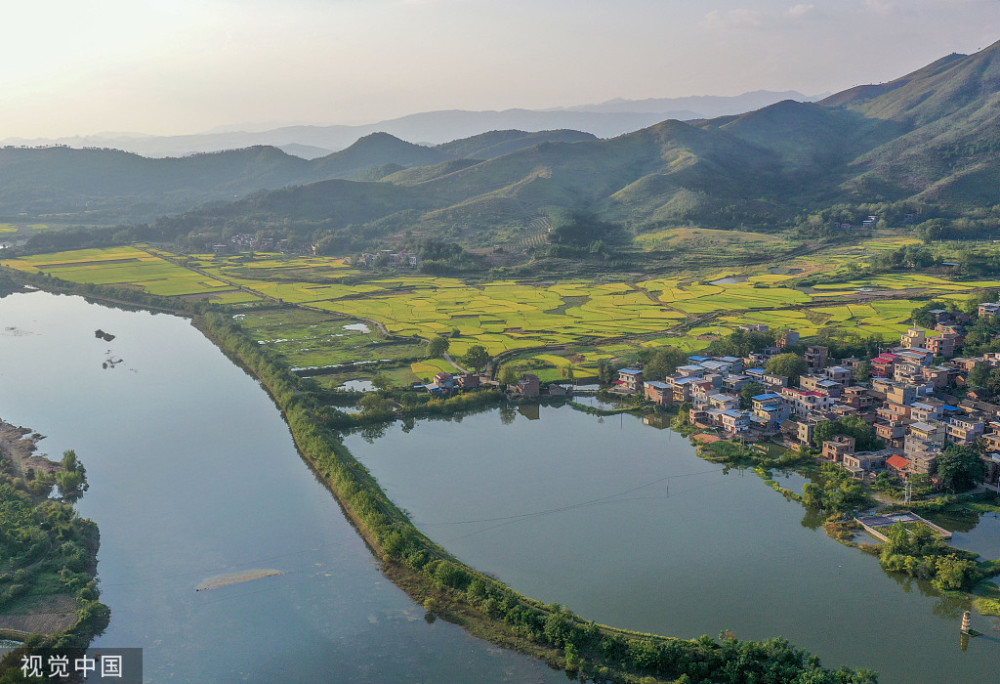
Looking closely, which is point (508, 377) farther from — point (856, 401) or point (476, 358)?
point (856, 401)

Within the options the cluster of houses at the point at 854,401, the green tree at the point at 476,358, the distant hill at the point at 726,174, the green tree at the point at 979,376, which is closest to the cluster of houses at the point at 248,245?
the distant hill at the point at 726,174

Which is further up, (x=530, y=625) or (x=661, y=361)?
(x=661, y=361)

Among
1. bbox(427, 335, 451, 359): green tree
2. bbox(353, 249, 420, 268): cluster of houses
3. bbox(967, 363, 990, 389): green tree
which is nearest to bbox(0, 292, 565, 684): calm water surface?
bbox(427, 335, 451, 359): green tree

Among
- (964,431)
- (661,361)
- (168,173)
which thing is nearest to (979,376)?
(964,431)

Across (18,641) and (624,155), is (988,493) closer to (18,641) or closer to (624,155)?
(18,641)

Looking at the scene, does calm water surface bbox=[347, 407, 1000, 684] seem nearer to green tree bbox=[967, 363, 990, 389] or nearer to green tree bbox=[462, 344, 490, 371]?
green tree bbox=[462, 344, 490, 371]

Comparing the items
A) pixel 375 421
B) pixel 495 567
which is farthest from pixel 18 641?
pixel 375 421
